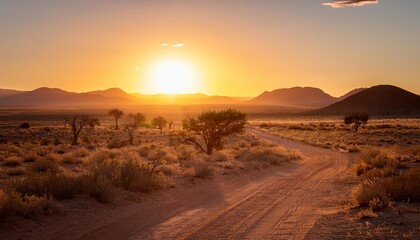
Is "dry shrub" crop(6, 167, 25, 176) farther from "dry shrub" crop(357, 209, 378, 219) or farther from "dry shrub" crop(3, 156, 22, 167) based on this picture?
"dry shrub" crop(357, 209, 378, 219)

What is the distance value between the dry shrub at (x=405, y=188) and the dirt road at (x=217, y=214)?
1.78 metres

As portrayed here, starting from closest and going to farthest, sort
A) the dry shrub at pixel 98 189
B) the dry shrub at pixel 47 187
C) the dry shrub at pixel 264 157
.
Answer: the dry shrub at pixel 47 187 < the dry shrub at pixel 98 189 < the dry shrub at pixel 264 157

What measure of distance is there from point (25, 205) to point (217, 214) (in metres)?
5.13

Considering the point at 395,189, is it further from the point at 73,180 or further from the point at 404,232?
the point at 73,180

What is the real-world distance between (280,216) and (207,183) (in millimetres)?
6821

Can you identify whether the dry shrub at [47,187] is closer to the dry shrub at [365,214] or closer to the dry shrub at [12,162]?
the dry shrub at [365,214]

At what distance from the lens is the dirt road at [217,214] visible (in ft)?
33.5

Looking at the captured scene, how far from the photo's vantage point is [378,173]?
20.1 m

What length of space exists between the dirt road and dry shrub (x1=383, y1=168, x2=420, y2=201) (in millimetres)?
1779

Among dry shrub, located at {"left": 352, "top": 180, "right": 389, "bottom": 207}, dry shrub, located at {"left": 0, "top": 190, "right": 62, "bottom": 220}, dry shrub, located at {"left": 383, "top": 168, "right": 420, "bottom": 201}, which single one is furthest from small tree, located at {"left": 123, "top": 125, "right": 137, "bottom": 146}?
dry shrub, located at {"left": 352, "top": 180, "right": 389, "bottom": 207}

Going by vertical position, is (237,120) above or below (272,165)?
above

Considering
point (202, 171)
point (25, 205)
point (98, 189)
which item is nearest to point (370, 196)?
point (98, 189)

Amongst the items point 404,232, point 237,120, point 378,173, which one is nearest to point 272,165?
point 378,173

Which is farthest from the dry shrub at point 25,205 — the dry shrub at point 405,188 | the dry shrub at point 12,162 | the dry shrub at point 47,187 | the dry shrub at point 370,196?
the dry shrub at point 12,162
